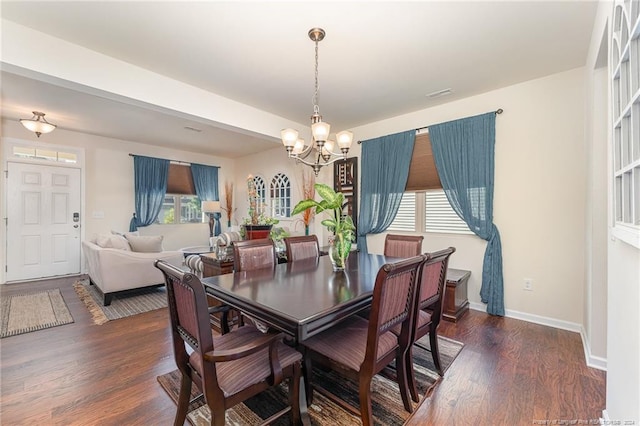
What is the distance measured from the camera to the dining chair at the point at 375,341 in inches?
53.1

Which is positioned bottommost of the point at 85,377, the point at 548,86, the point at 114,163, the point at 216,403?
the point at 85,377

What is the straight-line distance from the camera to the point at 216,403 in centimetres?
116

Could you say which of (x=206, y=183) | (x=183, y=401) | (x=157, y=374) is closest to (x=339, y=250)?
(x=183, y=401)

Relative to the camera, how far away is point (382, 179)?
4207 mm

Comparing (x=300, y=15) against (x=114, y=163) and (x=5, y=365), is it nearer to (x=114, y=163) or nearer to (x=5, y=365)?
(x=5, y=365)

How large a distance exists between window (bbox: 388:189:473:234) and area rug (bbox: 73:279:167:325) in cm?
333

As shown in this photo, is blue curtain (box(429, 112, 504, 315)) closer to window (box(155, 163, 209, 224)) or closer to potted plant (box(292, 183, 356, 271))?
potted plant (box(292, 183, 356, 271))

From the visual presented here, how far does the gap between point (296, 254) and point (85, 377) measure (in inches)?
A: 73.4

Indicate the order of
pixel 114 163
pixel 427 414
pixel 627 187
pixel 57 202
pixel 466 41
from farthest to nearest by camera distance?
pixel 114 163
pixel 57 202
pixel 466 41
pixel 427 414
pixel 627 187

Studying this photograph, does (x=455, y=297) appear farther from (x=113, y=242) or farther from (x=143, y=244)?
(x=113, y=242)

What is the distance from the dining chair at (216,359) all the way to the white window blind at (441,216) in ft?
9.77

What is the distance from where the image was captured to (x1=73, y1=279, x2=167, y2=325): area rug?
3246 millimetres

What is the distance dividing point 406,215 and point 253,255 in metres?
2.62

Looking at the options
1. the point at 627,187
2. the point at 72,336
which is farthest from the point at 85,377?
the point at 627,187
